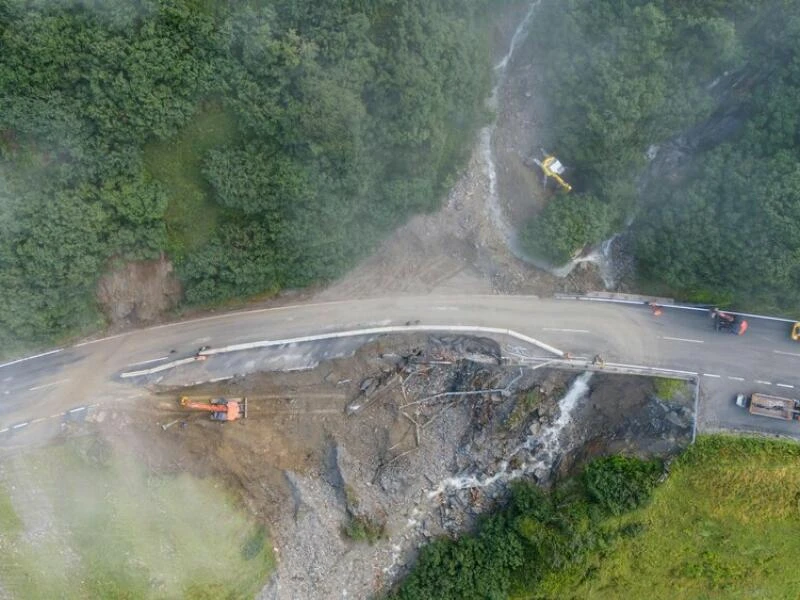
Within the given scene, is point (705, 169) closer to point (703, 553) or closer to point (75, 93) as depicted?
point (703, 553)

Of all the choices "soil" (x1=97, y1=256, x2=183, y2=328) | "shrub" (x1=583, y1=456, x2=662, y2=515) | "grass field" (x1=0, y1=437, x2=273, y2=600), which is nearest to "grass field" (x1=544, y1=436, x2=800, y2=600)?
"shrub" (x1=583, y1=456, x2=662, y2=515)

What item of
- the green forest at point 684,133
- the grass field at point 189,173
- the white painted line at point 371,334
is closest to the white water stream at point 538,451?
the white painted line at point 371,334

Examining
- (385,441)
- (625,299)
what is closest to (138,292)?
(385,441)

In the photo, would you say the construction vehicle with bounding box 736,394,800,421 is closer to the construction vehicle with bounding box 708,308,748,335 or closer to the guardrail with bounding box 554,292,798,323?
the construction vehicle with bounding box 708,308,748,335

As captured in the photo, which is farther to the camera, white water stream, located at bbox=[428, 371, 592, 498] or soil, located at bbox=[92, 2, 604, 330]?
white water stream, located at bbox=[428, 371, 592, 498]

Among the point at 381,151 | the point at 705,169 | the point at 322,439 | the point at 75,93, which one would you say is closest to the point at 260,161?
the point at 381,151

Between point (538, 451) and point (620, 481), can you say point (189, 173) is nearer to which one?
point (538, 451)
